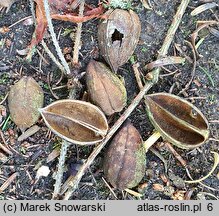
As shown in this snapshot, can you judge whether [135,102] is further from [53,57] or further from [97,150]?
[53,57]

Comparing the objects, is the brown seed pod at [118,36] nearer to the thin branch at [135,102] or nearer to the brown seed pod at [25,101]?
the thin branch at [135,102]

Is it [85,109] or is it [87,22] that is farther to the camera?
[87,22]

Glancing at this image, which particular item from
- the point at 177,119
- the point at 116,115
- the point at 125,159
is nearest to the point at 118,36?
the point at 116,115

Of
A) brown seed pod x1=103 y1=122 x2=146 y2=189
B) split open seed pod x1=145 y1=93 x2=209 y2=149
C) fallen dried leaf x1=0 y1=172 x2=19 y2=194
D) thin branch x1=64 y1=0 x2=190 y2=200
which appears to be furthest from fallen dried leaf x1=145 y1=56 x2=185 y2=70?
fallen dried leaf x1=0 y1=172 x2=19 y2=194

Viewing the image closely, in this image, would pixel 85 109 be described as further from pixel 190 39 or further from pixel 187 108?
pixel 190 39

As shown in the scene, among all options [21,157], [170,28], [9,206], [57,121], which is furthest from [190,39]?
[9,206]

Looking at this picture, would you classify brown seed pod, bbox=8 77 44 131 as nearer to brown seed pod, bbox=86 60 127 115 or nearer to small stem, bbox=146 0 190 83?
brown seed pod, bbox=86 60 127 115

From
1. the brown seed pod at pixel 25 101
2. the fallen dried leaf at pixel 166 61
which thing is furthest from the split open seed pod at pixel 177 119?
the brown seed pod at pixel 25 101
